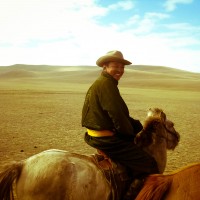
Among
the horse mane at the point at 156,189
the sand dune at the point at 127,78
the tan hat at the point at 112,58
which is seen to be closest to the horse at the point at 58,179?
the horse mane at the point at 156,189

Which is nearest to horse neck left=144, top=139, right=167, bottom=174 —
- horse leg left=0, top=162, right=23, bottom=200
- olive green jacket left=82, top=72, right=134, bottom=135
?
olive green jacket left=82, top=72, right=134, bottom=135

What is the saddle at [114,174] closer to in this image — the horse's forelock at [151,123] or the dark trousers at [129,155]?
the dark trousers at [129,155]

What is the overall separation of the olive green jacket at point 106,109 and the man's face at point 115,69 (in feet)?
0.37

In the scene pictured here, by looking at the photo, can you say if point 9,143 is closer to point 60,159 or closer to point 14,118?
point 14,118

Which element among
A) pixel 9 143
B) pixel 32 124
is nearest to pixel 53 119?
pixel 32 124

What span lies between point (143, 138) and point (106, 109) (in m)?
0.68

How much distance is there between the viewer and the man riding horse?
3.78 metres

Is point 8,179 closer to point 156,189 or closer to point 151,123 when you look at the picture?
point 156,189

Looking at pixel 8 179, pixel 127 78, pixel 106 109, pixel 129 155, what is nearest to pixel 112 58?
pixel 106 109

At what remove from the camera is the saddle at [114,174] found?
377 centimetres

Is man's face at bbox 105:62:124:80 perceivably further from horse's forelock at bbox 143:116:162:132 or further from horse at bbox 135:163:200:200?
horse at bbox 135:163:200:200

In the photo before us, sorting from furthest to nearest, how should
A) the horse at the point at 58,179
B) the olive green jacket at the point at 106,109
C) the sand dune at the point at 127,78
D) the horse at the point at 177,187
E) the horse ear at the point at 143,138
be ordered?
the sand dune at the point at 127,78 → the horse ear at the point at 143,138 → the olive green jacket at the point at 106,109 → the horse at the point at 58,179 → the horse at the point at 177,187

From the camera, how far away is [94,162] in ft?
12.5

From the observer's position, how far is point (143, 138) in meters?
4.11
